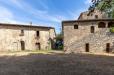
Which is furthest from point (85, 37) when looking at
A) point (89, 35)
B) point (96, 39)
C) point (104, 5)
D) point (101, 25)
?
point (104, 5)

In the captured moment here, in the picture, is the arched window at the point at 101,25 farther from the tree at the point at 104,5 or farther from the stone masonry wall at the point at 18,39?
the tree at the point at 104,5

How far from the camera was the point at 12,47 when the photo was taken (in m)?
41.7

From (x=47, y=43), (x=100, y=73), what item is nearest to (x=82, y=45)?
(x=47, y=43)

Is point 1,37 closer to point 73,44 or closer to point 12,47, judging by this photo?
point 12,47

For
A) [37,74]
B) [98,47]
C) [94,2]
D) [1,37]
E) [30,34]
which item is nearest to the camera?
[37,74]

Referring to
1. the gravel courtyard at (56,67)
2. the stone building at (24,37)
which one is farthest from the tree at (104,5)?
the stone building at (24,37)

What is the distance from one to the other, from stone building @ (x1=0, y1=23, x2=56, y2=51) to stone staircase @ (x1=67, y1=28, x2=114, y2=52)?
973cm

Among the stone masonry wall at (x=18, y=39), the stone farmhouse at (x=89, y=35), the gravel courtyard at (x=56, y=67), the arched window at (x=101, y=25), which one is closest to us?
the gravel courtyard at (x=56, y=67)

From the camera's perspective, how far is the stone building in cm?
4116

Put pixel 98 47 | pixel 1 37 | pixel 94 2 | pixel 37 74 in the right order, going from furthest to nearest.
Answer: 1. pixel 1 37
2. pixel 98 47
3. pixel 94 2
4. pixel 37 74

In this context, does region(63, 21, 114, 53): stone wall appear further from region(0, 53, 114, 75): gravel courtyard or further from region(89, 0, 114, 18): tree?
region(89, 0, 114, 18): tree

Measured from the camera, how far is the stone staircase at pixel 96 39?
35438mm

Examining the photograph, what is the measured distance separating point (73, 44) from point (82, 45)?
5.22 feet

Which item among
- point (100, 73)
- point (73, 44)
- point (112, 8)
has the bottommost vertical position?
point (100, 73)
